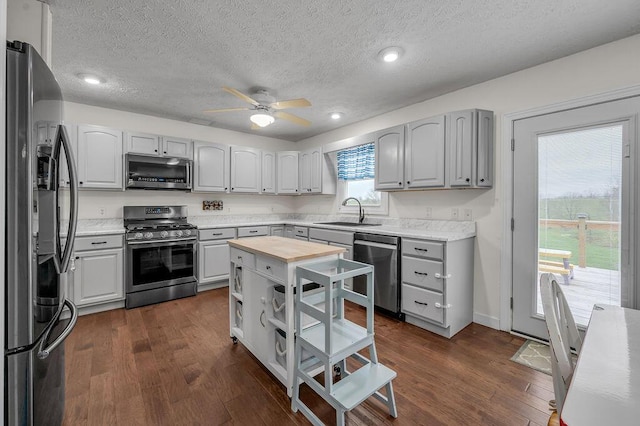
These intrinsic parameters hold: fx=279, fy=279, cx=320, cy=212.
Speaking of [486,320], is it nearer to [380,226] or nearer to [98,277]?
[380,226]

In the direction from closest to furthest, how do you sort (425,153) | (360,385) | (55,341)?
(55,341)
(360,385)
(425,153)

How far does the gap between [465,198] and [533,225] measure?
0.66 meters

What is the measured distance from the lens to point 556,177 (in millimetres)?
2389

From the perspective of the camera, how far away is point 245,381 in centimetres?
194

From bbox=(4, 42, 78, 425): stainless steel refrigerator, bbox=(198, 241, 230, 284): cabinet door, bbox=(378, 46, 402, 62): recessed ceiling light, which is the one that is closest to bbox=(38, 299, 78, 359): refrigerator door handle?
bbox=(4, 42, 78, 425): stainless steel refrigerator

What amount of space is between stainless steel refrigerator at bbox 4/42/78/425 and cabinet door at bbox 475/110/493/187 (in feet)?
10.1

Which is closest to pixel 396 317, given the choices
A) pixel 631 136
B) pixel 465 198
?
pixel 465 198

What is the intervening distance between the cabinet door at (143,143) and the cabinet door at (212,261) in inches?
55.6

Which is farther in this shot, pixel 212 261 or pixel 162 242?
pixel 212 261

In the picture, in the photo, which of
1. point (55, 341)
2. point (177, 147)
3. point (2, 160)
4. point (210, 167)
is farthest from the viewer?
point (210, 167)

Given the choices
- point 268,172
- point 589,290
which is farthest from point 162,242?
point 589,290

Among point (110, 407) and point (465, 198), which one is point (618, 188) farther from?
point (110, 407)

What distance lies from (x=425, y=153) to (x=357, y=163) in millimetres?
1402

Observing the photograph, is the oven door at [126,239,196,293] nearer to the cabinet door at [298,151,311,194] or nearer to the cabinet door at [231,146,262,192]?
the cabinet door at [231,146,262,192]
